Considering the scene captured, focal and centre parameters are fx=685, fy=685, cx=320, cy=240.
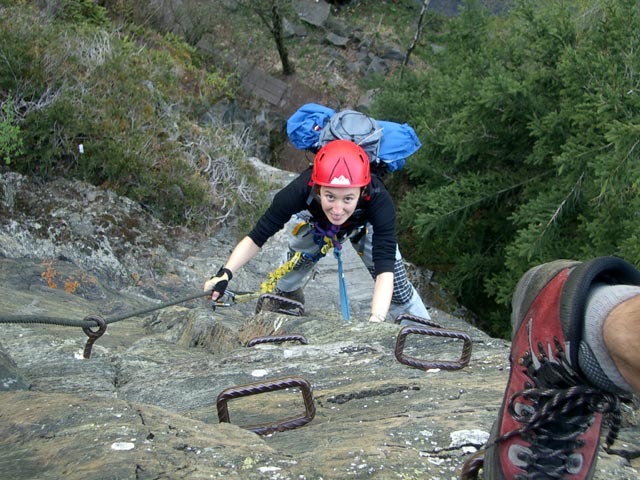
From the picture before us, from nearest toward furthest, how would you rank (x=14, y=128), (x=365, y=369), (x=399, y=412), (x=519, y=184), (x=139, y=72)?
(x=399, y=412)
(x=365, y=369)
(x=14, y=128)
(x=139, y=72)
(x=519, y=184)

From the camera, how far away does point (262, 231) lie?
4.62m

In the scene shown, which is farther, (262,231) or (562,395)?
(262,231)

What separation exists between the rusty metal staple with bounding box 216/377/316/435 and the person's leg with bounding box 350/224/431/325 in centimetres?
237

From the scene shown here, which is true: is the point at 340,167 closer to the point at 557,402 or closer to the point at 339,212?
the point at 339,212

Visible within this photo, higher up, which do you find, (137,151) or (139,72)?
(139,72)

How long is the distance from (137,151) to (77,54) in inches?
73.0

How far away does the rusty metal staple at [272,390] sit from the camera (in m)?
2.61

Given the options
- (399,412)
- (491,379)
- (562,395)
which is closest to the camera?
(562,395)

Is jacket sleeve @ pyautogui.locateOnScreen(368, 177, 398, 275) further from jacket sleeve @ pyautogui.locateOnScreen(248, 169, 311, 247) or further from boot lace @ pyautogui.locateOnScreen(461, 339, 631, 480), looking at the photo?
boot lace @ pyautogui.locateOnScreen(461, 339, 631, 480)

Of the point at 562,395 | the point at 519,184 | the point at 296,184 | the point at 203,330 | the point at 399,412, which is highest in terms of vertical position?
the point at 519,184

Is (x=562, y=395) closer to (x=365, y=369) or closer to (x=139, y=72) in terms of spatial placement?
(x=365, y=369)

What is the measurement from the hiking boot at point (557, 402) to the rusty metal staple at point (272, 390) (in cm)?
79

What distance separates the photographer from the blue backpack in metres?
4.69

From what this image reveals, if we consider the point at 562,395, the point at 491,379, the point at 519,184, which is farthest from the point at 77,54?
the point at 562,395
